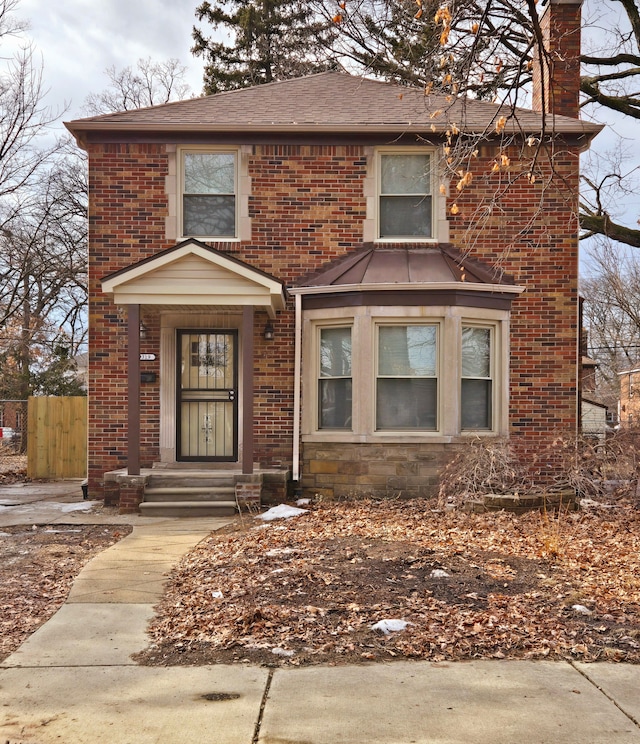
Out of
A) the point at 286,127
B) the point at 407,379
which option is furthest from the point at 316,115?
the point at 407,379

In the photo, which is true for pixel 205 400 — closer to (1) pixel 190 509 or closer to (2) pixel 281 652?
(1) pixel 190 509

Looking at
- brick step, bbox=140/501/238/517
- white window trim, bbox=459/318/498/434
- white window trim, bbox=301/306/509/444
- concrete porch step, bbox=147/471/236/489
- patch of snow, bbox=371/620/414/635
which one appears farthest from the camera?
white window trim, bbox=459/318/498/434

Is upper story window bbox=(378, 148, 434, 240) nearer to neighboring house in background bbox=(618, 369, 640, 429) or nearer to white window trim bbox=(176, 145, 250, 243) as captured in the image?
white window trim bbox=(176, 145, 250, 243)

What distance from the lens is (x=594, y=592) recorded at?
579 centimetres

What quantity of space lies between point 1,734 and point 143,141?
9.52 metres

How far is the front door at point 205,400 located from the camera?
11594 millimetres

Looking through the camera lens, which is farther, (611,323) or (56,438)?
(611,323)

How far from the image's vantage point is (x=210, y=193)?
11.5 metres

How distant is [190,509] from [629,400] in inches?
712

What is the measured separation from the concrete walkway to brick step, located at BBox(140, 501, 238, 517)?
195 inches

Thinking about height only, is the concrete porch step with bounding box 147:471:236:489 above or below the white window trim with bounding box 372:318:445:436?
below

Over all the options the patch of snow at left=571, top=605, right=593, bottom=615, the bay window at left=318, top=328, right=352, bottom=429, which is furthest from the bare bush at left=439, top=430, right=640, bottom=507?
the patch of snow at left=571, top=605, right=593, bottom=615

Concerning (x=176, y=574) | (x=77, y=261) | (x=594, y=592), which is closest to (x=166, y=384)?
(x=176, y=574)

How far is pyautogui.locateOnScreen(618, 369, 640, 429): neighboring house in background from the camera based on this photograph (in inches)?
420
